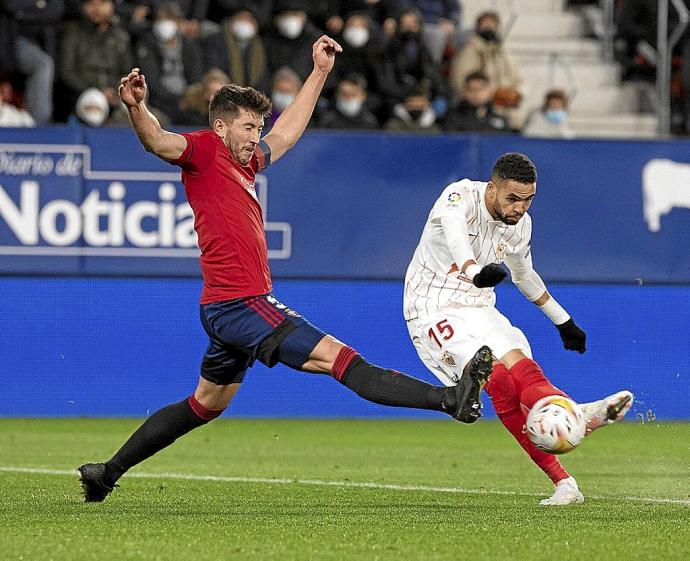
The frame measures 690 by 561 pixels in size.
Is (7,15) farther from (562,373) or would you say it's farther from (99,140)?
(562,373)

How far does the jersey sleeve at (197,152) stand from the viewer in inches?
301

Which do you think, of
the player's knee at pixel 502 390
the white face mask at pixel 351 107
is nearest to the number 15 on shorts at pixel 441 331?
the player's knee at pixel 502 390

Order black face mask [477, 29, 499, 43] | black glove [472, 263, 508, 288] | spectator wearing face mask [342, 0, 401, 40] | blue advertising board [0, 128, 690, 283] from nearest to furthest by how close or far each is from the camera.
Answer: black glove [472, 263, 508, 288] → blue advertising board [0, 128, 690, 283] → spectator wearing face mask [342, 0, 401, 40] → black face mask [477, 29, 499, 43]

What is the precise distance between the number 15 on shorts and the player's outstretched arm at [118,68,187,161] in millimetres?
1770

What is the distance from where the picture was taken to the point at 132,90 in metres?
7.20

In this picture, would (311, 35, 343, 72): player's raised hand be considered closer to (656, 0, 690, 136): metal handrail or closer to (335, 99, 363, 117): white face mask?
(335, 99, 363, 117): white face mask

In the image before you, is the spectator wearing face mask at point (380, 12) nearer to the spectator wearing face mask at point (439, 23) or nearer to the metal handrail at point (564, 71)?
the spectator wearing face mask at point (439, 23)

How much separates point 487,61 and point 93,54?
14.5 feet

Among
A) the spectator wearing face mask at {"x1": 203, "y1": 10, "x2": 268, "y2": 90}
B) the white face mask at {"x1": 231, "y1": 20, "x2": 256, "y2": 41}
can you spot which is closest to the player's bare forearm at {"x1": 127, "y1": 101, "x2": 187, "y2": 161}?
the spectator wearing face mask at {"x1": 203, "y1": 10, "x2": 268, "y2": 90}

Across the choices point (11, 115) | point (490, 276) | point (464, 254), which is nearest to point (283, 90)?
point (11, 115)

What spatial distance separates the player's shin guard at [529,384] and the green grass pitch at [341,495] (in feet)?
1.89

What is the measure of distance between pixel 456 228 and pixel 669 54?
1098 centimetres

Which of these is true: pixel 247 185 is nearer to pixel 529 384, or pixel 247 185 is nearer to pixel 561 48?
pixel 529 384

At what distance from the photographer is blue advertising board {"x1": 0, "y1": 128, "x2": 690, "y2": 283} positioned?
45.5 feet
